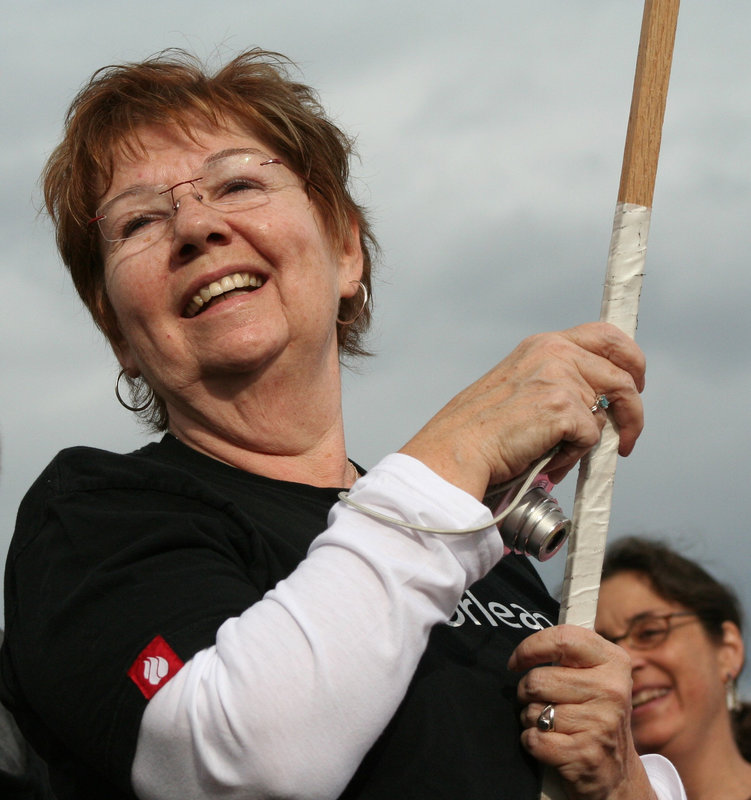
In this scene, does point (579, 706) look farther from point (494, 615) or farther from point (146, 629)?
point (146, 629)

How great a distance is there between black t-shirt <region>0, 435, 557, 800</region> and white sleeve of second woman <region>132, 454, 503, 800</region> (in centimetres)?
7

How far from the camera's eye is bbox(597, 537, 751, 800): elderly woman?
4496 mm

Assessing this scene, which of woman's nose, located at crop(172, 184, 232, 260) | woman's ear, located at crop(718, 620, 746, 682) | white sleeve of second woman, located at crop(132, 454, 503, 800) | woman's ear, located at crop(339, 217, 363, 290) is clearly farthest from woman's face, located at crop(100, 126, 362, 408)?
woman's ear, located at crop(718, 620, 746, 682)

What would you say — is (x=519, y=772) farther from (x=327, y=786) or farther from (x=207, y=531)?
(x=207, y=531)

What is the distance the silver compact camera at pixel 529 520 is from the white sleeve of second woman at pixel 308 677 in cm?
26

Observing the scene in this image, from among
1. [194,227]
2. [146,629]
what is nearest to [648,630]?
[194,227]

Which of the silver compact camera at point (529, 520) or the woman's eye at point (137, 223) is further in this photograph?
the woman's eye at point (137, 223)

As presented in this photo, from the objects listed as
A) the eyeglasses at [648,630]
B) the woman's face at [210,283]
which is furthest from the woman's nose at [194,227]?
the eyeglasses at [648,630]

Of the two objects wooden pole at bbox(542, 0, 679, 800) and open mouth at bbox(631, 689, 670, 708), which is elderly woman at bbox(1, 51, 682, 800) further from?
open mouth at bbox(631, 689, 670, 708)

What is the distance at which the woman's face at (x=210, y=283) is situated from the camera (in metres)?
2.48

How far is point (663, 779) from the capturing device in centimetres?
232

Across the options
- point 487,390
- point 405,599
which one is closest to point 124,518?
point 405,599

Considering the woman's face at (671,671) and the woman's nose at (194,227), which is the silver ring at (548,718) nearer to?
the woman's nose at (194,227)

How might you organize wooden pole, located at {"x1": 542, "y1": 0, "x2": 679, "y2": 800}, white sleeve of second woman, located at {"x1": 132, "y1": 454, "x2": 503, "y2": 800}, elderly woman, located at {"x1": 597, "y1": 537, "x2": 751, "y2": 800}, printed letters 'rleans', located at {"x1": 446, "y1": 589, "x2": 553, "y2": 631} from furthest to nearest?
elderly woman, located at {"x1": 597, "y1": 537, "x2": 751, "y2": 800}, printed letters 'rleans', located at {"x1": 446, "y1": 589, "x2": 553, "y2": 631}, wooden pole, located at {"x1": 542, "y1": 0, "x2": 679, "y2": 800}, white sleeve of second woman, located at {"x1": 132, "y1": 454, "x2": 503, "y2": 800}
